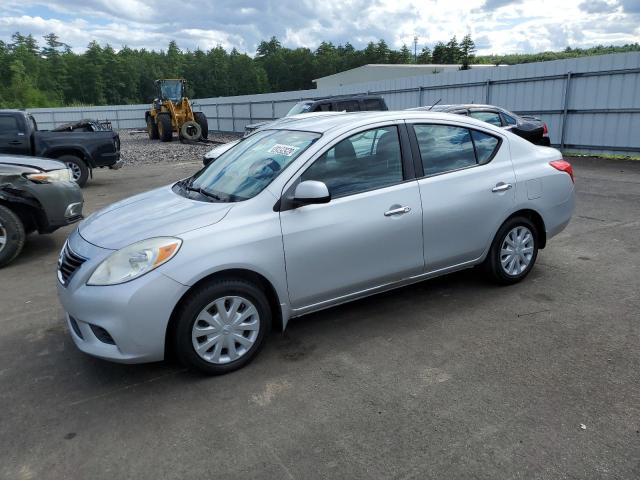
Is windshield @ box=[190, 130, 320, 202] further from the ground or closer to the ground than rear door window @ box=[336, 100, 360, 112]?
closer to the ground

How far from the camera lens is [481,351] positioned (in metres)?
3.62

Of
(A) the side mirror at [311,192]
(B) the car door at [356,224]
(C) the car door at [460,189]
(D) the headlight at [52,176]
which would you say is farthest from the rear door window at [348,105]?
(A) the side mirror at [311,192]

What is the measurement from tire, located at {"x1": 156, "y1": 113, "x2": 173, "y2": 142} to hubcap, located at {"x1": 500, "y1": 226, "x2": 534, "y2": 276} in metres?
24.4

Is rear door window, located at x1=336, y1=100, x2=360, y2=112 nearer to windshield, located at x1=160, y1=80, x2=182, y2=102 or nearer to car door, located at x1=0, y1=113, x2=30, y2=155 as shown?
car door, located at x1=0, y1=113, x2=30, y2=155

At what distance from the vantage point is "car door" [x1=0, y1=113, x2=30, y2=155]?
11180 mm

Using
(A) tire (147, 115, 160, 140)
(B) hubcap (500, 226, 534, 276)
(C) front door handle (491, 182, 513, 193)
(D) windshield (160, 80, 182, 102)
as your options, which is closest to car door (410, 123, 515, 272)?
(C) front door handle (491, 182, 513, 193)

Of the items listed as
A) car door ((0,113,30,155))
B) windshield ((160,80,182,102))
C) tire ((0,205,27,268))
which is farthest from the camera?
windshield ((160,80,182,102))

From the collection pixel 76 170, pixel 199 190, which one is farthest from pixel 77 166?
pixel 199 190

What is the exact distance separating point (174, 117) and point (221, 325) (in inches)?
1005

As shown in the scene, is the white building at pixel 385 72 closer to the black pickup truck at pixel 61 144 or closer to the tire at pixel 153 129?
the tire at pixel 153 129

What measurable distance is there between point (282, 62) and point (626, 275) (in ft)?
339

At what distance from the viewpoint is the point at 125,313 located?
120 inches

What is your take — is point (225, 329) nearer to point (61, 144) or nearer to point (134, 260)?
point (134, 260)

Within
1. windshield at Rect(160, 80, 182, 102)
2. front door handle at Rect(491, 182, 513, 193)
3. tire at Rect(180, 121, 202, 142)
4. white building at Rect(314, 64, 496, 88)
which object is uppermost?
white building at Rect(314, 64, 496, 88)
